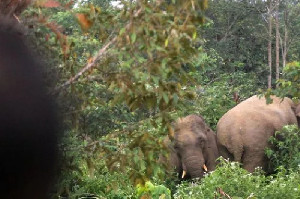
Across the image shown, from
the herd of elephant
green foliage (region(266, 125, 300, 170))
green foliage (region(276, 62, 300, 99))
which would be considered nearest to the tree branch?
green foliage (region(276, 62, 300, 99))

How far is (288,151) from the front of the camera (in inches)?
299

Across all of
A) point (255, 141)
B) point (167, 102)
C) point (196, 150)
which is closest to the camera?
point (167, 102)

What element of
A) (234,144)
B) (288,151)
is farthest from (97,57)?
(234,144)

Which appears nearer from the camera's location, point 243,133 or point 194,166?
point 194,166

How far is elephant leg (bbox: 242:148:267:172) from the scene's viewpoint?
8562 millimetres

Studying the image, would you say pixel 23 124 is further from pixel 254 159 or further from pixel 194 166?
pixel 254 159

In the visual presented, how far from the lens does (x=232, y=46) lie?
18547 mm

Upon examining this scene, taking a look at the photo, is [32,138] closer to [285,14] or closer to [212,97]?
[212,97]

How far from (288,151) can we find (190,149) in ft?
4.32

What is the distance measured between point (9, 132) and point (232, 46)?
17893mm

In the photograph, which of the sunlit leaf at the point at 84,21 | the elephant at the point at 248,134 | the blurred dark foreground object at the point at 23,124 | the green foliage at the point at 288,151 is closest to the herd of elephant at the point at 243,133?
the elephant at the point at 248,134

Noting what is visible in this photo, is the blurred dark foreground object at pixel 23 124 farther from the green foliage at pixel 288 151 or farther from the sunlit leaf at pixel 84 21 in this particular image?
the green foliage at pixel 288 151

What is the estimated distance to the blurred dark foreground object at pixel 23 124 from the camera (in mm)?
961

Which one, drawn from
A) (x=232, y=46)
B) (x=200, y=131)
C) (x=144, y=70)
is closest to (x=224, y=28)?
(x=232, y=46)
